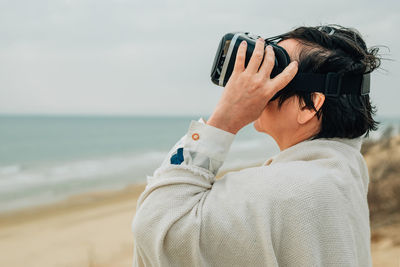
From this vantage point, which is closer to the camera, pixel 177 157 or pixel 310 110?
pixel 177 157

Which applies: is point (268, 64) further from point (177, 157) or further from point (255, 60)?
point (177, 157)

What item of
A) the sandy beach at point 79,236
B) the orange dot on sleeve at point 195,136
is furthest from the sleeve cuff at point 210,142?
the sandy beach at point 79,236

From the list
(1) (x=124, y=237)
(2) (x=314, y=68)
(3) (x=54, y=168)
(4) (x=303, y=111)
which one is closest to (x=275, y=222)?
(4) (x=303, y=111)

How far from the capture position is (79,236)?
21.9ft

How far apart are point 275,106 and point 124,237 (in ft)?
19.3

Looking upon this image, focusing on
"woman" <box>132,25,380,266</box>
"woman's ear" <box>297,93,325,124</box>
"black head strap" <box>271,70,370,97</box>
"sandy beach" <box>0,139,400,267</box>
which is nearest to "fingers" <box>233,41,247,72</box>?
"woman" <box>132,25,380,266</box>

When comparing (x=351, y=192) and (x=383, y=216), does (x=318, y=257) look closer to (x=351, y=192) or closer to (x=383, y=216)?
(x=351, y=192)

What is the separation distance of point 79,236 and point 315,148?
646 centimetres

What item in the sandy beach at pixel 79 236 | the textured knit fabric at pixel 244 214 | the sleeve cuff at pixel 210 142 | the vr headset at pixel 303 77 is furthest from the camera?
the sandy beach at pixel 79 236

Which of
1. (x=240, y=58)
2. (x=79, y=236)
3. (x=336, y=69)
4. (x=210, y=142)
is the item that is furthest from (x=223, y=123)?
(x=79, y=236)

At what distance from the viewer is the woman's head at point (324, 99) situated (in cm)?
114

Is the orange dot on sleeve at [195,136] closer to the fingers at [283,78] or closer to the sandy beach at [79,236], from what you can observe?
the fingers at [283,78]

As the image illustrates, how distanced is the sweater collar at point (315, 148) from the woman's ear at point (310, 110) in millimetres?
71

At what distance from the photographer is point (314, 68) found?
1.15 meters
